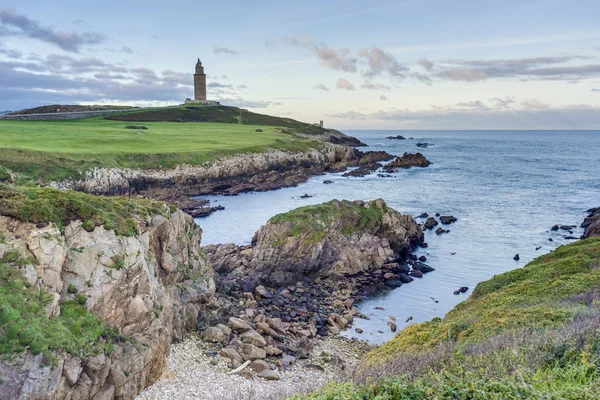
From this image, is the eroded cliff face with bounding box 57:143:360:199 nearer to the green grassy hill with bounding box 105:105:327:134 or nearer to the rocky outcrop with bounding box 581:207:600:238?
the rocky outcrop with bounding box 581:207:600:238

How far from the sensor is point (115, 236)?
15422mm

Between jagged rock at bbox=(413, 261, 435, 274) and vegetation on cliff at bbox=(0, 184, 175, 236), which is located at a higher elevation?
vegetation on cliff at bbox=(0, 184, 175, 236)

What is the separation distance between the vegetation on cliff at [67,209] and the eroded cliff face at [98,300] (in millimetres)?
255

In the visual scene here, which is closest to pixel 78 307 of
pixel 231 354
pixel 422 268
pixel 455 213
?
pixel 231 354

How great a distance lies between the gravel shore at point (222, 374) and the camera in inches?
573

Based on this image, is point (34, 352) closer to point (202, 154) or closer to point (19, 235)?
point (19, 235)

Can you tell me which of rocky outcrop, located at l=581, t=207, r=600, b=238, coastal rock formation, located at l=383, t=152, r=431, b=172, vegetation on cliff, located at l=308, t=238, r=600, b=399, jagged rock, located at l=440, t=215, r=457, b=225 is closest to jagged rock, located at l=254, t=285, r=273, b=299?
vegetation on cliff, located at l=308, t=238, r=600, b=399

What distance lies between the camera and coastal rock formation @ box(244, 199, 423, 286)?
2948 centimetres

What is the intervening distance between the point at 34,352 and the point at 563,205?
6083 cm

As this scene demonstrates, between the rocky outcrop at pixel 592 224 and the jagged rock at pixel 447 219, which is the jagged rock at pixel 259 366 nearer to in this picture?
the rocky outcrop at pixel 592 224

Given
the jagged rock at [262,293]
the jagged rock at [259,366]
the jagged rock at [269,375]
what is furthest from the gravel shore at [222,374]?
the jagged rock at [262,293]

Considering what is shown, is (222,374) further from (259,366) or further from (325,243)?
(325,243)

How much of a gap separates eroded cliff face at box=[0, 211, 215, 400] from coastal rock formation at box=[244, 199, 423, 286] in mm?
12112

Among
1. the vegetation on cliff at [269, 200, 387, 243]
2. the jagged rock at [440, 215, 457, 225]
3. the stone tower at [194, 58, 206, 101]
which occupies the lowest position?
the jagged rock at [440, 215, 457, 225]
